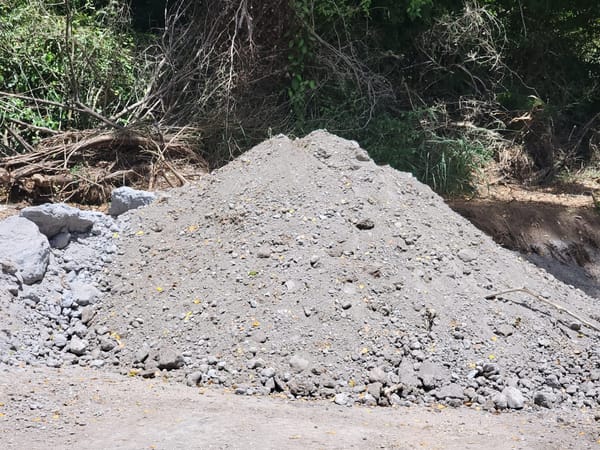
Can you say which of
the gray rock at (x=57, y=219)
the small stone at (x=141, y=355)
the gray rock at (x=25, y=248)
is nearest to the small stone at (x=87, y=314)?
the gray rock at (x=25, y=248)

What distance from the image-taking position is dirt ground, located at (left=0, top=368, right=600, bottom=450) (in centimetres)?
362

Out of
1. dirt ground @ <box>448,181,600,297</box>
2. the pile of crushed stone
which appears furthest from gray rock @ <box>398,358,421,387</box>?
dirt ground @ <box>448,181,600,297</box>

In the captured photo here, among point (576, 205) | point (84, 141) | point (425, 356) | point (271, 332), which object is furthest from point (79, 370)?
point (576, 205)

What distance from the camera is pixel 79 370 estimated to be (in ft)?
14.9

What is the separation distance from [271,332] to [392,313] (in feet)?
2.09

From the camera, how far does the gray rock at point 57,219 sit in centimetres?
547

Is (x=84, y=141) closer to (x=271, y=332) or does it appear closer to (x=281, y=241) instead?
(x=281, y=241)

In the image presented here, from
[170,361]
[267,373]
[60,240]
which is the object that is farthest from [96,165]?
[267,373]

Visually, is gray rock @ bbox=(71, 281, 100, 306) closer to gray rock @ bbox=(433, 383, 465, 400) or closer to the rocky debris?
the rocky debris

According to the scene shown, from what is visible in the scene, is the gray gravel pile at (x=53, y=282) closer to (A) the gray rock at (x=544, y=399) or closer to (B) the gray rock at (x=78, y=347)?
(B) the gray rock at (x=78, y=347)

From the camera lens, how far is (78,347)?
4734 mm

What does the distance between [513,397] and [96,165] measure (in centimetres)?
438

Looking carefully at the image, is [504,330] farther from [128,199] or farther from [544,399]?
[128,199]

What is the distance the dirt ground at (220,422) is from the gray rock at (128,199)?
187 cm
